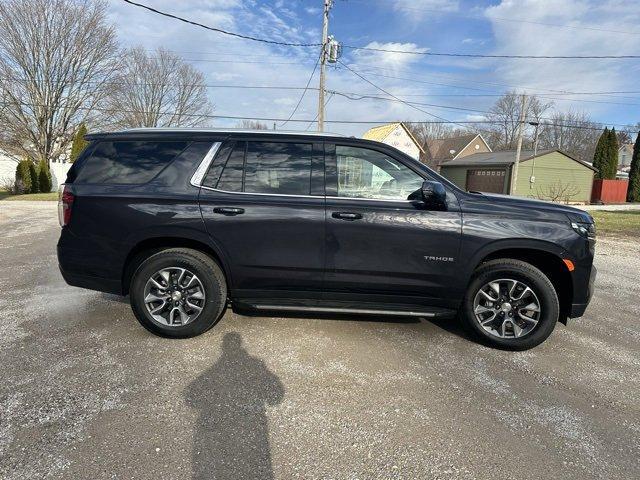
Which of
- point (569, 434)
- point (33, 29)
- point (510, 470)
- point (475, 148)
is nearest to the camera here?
point (510, 470)

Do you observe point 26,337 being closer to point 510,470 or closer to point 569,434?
point 510,470

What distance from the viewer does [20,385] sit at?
2920 millimetres

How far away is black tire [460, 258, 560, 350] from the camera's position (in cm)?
356

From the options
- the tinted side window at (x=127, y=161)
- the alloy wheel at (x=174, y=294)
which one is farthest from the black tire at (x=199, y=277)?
the tinted side window at (x=127, y=161)

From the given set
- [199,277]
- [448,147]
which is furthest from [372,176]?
[448,147]

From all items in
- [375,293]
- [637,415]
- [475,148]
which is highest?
[475,148]

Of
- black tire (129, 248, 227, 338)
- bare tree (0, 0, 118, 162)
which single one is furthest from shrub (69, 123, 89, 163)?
black tire (129, 248, 227, 338)

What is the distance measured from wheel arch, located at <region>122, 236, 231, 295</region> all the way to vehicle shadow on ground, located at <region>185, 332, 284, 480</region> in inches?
33.6

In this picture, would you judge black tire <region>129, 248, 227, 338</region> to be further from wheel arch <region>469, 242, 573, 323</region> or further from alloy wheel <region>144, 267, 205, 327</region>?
wheel arch <region>469, 242, 573, 323</region>

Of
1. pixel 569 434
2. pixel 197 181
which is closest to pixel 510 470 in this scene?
pixel 569 434

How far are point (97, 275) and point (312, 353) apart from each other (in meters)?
2.18

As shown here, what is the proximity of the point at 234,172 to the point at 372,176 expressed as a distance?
4.23 feet

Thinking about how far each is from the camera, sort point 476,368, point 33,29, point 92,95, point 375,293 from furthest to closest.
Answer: point 92,95 < point 33,29 < point 375,293 < point 476,368

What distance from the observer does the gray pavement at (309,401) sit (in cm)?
226
